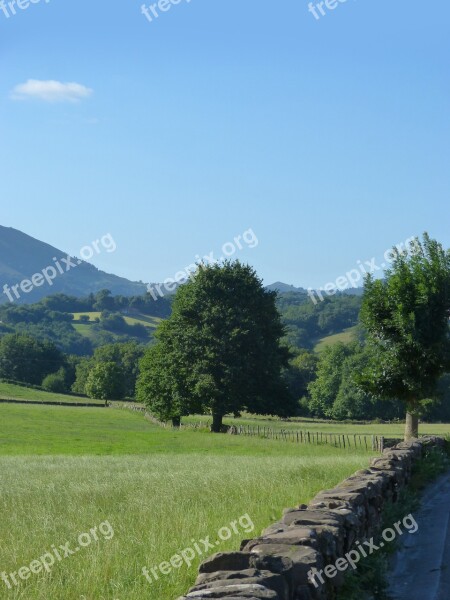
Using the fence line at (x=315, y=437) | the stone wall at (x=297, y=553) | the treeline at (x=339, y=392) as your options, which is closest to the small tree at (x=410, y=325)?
the fence line at (x=315, y=437)

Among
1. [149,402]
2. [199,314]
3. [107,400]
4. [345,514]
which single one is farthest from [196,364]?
[107,400]

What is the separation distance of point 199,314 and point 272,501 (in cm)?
5320

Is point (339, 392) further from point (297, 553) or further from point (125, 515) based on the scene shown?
point (297, 553)

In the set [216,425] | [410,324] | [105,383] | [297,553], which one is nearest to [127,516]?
[297,553]

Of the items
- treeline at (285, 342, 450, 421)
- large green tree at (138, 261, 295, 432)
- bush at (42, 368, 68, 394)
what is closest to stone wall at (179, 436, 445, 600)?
large green tree at (138, 261, 295, 432)

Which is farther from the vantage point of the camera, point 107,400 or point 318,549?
point 107,400

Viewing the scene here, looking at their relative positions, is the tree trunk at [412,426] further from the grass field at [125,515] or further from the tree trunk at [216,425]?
the tree trunk at [216,425]

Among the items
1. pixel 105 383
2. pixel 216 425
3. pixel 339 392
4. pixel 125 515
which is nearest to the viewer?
pixel 125 515

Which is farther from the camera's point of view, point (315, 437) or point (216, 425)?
point (216, 425)

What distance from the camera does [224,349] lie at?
63.6 metres

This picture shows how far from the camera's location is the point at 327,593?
298 inches

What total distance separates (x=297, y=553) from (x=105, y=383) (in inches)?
5286

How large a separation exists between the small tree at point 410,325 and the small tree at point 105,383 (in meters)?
106

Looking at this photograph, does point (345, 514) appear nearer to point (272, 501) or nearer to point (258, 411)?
point (272, 501)
